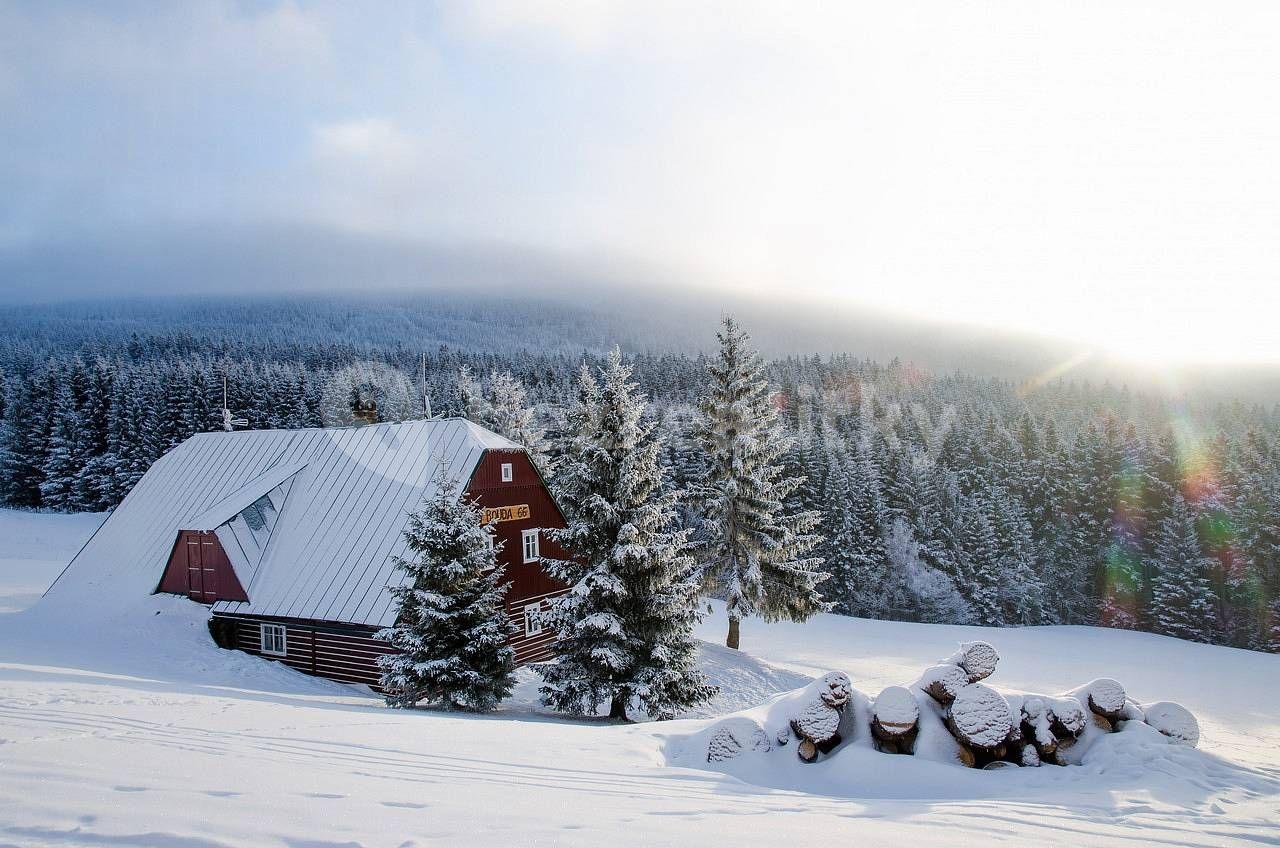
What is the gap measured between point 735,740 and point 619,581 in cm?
838

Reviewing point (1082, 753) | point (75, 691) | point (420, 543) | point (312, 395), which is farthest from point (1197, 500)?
point (312, 395)

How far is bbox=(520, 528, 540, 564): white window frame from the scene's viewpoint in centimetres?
2241

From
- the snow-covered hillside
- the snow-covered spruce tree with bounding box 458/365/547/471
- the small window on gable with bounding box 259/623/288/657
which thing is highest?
the snow-covered spruce tree with bounding box 458/365/547/471

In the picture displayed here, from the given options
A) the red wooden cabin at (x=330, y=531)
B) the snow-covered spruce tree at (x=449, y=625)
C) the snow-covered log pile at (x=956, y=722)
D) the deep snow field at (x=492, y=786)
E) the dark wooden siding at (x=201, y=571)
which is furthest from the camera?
the dark wooden siding at (x=201, y=571)

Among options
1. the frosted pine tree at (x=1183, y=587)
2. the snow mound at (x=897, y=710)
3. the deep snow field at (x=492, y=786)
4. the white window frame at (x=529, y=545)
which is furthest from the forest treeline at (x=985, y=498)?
the snow mound at (x=897, y=710)

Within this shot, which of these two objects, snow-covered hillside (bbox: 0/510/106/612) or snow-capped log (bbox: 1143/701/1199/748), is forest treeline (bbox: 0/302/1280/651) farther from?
snow-capped log (bbox: 1143/701/1199/748)

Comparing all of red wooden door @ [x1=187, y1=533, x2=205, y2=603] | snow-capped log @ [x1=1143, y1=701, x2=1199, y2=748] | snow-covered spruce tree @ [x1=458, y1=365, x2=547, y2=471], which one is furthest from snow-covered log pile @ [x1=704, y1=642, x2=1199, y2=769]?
snow-covered spruce tree @ [x1=458, y1=365, x2=547, y2=471]

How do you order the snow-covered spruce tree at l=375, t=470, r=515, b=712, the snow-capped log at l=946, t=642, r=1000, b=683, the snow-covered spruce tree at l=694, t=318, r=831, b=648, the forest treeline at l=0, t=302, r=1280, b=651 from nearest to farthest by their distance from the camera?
the snow-capped log at l=946, t=642, r=1000, b=683, the snow-covered spruce tree at l=375, t=470, r=515, b=712, the snow-covered spruce tree at l=694, t=318, r=831, b=648, the forest treeline at l=0, t=302, r=1280, b=651

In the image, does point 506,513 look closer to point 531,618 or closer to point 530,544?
point 530,544

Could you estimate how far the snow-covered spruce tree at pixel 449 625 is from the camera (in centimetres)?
1558

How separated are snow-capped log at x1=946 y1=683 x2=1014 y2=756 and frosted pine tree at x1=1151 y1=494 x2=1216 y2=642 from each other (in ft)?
137

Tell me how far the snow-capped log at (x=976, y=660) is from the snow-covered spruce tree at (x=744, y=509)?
51.6ft

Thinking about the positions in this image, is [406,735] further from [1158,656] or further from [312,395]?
[312,395]

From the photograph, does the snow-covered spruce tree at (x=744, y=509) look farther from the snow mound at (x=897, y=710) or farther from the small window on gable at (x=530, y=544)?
the snow mound at (x=897, y=710)
